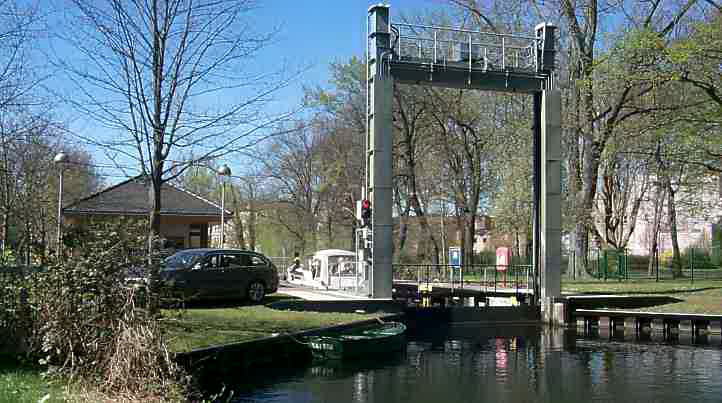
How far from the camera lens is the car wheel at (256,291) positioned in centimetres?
2256

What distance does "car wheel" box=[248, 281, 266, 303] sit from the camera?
22.6 metres

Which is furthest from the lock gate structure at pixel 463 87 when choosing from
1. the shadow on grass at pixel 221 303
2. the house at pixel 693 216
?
the house at pixel 693 216

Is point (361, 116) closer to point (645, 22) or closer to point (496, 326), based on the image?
point (645, 22)

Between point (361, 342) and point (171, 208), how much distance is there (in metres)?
20.3

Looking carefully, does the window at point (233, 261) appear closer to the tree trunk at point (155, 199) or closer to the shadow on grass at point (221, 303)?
the shadow on grass at point (221, 303)

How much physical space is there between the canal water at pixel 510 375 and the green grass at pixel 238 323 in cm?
105

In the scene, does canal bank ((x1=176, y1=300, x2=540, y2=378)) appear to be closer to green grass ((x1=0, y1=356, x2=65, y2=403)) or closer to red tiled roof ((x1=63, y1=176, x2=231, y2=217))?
green grass ((x1=0, y1=356, x2=65, y2=403))

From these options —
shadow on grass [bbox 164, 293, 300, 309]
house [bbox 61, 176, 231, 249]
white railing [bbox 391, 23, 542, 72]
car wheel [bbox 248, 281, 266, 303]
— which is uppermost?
white railing [bbox 391, 23, 542, 72]

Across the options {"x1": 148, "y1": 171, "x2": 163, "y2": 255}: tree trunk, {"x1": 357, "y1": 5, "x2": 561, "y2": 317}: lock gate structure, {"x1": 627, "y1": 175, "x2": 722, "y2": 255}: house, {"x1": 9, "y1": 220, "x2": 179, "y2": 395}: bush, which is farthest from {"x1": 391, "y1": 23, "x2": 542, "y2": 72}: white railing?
{"x1": 627, "y1": 175, "x2": 722, "y2": 255}: house

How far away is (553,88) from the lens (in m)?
26.6

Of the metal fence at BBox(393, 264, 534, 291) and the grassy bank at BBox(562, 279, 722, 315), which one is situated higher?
the metal fence at BBox(393, 264, 534, 291)

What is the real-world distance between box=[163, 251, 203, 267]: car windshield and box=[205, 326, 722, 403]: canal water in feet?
19.2

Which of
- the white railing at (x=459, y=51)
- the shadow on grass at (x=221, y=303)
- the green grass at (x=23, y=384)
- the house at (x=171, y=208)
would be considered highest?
the white railing at (x=459, y=51)

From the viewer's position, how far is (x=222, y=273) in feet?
71.4
